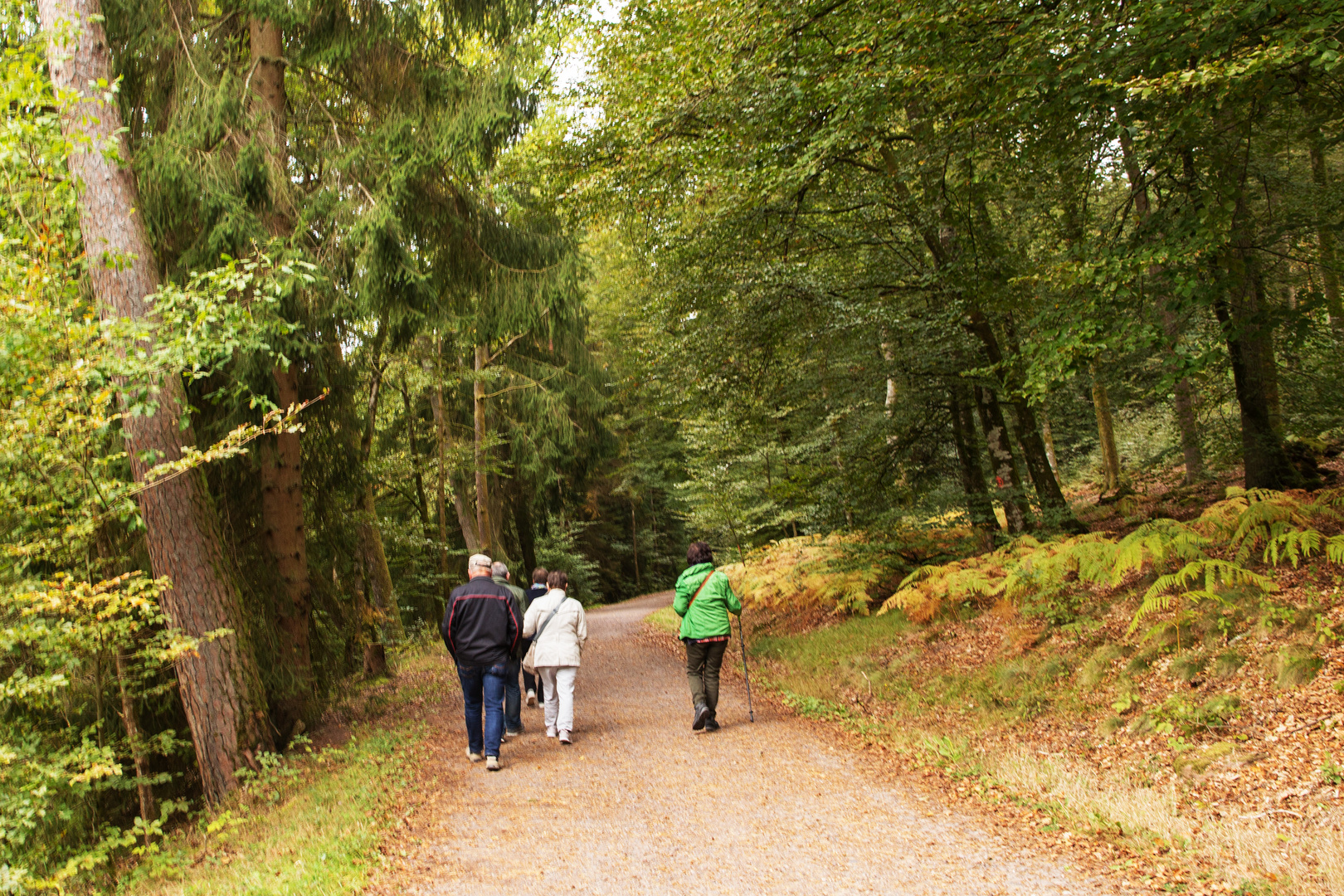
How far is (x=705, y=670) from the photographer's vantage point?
759 cm

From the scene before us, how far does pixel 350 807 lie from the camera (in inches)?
227

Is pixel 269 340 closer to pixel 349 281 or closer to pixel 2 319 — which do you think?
pixel 349 281

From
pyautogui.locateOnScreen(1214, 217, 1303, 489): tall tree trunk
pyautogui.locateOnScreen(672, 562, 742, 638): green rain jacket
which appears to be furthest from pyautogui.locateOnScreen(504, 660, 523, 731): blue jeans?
pyautogui.locateOnScreen(1214, 217, 1303, 489): tall tree trunk

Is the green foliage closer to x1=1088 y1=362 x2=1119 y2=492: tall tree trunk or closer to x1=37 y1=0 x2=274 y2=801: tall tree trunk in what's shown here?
x1=37 y1=0 x2=274 y2=801: tall tree trunk

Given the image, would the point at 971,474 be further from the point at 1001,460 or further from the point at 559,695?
the point at 559,695

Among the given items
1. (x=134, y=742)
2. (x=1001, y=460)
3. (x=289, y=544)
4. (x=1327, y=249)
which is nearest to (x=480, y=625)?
(x=134, y=742)

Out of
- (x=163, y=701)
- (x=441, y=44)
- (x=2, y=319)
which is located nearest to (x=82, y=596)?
(x=2, y=319)

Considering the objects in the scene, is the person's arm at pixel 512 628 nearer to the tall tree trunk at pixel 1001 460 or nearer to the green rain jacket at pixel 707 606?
the green rain jacket at pixel 707 606

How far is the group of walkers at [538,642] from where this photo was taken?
6.92 metres

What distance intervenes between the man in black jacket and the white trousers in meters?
0.62

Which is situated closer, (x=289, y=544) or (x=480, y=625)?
(x=480, y=625)

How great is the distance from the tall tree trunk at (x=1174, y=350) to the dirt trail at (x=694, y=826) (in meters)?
4.77

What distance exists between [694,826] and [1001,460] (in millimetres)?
8145

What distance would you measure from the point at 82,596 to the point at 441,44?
7198 mm
